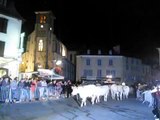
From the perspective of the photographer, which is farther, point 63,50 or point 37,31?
point 63,50

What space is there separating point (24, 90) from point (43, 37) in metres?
48.7

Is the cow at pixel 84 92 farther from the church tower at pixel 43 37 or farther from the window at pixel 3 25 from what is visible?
the church tower at pixel 43 37

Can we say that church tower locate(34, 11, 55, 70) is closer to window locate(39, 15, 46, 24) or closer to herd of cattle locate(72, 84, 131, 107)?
window locate(39, 15, 46, 24)

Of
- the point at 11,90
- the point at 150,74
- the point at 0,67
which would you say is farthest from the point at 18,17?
the point at 150,74

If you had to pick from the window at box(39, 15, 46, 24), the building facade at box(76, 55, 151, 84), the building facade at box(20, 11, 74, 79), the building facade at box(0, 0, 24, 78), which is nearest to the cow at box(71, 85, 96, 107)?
the building facade at box(0, 0, 24, 78)

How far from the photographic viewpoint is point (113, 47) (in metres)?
86.8

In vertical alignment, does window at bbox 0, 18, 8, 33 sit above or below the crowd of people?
above

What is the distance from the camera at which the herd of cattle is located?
2659 centimetres

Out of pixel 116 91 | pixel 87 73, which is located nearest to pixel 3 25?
pixel 116 91

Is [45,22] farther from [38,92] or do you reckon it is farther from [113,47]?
[38,92]

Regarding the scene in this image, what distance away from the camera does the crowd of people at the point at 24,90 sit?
24125 millimetres

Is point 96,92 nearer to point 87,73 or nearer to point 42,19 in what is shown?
point 42,19

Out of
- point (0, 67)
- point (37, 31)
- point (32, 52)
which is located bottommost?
point (0, 67)

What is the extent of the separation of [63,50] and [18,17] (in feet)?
150
